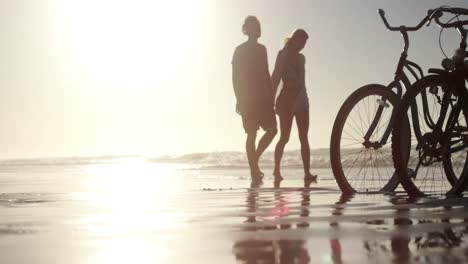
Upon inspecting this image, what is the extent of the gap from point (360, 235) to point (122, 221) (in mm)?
1511

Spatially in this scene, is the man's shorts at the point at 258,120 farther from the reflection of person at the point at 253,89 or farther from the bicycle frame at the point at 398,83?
the bicycle frame at the point at 398,83

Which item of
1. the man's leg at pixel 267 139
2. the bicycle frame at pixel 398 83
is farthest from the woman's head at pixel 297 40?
the bicycle frame at pixel 398 83

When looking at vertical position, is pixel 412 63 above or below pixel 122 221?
above

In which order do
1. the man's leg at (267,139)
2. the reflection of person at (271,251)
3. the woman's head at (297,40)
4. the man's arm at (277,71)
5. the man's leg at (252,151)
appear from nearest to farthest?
the reflection of person at (271,251), the man's leg at (252,151), the woman's head at (297,40), the man's leg at (267,139), the man's arm at (277,71)

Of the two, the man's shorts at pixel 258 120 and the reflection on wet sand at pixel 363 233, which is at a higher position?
the man's shorts at pixel 258 120

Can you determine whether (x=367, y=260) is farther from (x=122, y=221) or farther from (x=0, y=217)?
(x=0, y=217)

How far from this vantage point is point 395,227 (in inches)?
110

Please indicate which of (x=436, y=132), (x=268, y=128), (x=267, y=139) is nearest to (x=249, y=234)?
(x=436, y=132)

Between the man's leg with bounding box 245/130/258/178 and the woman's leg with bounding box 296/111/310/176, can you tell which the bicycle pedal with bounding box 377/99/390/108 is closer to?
the man's leg with bounding box 245/130/258/178

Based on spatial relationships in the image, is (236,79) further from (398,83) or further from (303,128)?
(398,83)

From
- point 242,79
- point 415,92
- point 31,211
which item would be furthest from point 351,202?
point 242,79

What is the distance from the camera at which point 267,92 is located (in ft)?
29.6

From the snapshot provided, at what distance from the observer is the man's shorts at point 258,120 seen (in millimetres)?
8914

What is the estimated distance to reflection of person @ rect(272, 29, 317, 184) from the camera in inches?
→ 361
